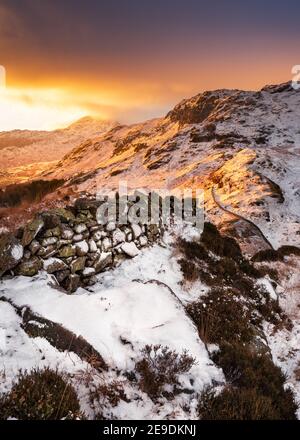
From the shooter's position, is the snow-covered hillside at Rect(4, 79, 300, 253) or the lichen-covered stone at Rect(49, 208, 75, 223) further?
the snow-covered hillside at Rect(4, 79, 300, 253)

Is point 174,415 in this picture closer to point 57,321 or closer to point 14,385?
point 14,385

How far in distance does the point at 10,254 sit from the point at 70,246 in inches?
62.0

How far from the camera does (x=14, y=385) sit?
15.4 ft

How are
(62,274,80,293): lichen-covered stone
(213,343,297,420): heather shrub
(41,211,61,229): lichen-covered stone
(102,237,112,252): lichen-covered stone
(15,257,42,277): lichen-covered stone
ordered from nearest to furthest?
(213,343,297,420): heather shrub
(15,257,42,277): lichen-covered stone
(62,274,80,293): lichen-covered stone
(41,211,61,229): lichen-covered stone
(102,237,112,252): lichen-covered stone

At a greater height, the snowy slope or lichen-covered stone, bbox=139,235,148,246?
lichen-covered stone, bbox=139,235,148,246

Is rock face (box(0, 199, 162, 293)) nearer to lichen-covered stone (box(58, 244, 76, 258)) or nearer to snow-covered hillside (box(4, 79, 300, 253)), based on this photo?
lichen-covered stone (box(58, 244, 76, 258))

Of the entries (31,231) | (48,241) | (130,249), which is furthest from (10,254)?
(130,249)

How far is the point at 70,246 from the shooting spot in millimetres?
8906

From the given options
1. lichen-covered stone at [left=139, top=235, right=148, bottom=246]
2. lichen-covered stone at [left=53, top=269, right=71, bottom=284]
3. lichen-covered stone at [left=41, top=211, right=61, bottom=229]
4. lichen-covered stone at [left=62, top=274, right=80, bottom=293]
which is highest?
lichen-covered stone at [left=41, top=211, right=61, bottom=229]

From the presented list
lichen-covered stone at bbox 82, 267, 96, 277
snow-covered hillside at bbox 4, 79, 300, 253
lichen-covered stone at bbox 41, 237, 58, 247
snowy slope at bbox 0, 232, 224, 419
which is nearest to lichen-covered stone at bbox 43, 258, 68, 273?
snowy slope at bbox 0, 232, 224, 419

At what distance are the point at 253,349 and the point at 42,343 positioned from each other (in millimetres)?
4957

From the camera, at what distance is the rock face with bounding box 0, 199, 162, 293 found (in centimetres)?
803

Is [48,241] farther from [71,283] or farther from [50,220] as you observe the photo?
[71,283]
